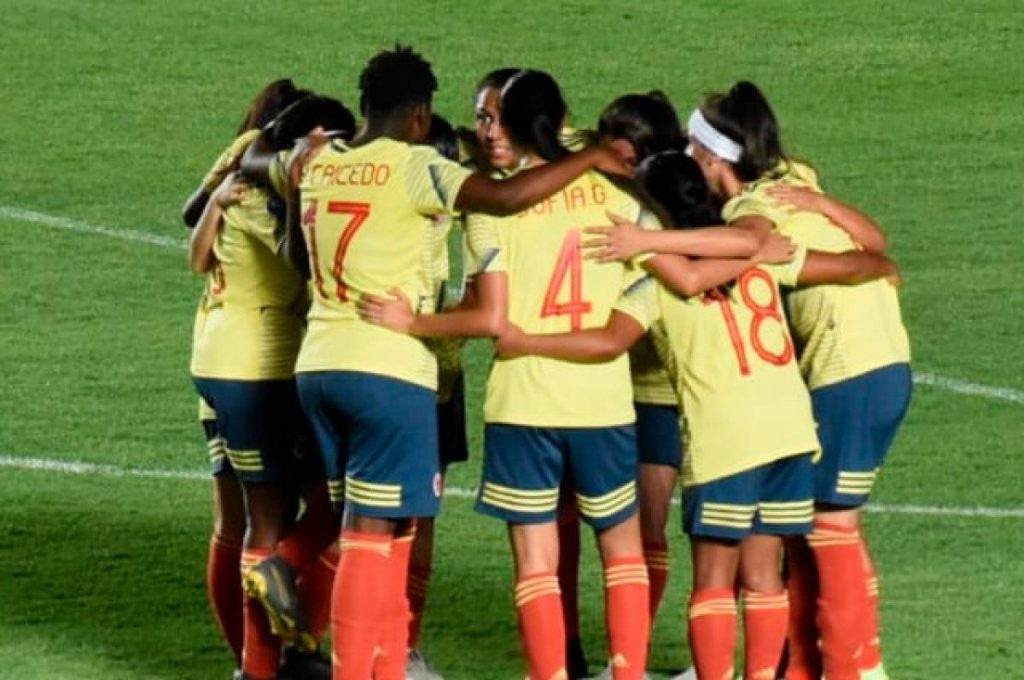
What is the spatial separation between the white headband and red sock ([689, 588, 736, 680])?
1.14 meters

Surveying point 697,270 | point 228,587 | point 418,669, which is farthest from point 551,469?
point 228,587

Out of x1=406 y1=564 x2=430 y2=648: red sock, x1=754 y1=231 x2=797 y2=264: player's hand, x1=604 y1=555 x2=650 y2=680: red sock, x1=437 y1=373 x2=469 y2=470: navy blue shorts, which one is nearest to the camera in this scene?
x1=754 y1=231 x2=797 y2=264: player's hand

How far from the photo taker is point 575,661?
8.55m

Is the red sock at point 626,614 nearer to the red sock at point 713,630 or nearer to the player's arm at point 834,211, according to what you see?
the red sock at point 713,630

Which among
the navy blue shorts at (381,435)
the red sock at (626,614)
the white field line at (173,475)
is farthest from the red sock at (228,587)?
the white field line at (173,475)

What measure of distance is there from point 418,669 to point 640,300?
4.57ft

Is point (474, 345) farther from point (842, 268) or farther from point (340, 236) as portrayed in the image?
point (340, 236)

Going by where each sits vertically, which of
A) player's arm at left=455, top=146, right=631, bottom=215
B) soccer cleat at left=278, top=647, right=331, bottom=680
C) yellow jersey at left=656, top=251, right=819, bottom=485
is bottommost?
soccer cleat at left=278, top=647, right=331, bottom=680

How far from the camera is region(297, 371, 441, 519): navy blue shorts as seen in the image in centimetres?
764

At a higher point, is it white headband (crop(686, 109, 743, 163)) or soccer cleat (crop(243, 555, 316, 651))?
white headband (crop(686, 109, 743, 163))

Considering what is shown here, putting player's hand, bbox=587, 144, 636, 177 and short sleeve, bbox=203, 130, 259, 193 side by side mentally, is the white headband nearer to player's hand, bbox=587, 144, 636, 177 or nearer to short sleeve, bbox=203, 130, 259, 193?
player's hand, bbox=587, 144, 636, 177

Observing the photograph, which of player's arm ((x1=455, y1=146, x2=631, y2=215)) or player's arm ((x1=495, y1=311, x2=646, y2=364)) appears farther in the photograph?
player's arm ((x1=495, y1=311, x2=646, y2=364))

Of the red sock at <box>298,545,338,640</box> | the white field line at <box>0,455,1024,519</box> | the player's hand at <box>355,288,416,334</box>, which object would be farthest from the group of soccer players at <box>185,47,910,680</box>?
the white field line at <box>0,455,1024,519</box>

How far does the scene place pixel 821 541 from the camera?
805 centimetres
